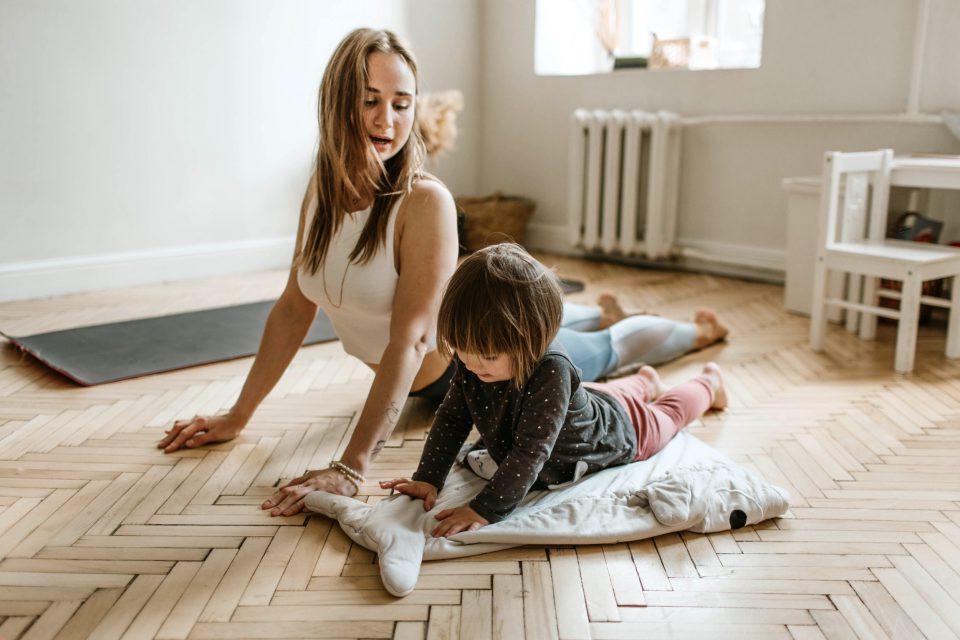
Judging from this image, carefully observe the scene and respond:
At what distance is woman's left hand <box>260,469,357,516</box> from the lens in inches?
62.9

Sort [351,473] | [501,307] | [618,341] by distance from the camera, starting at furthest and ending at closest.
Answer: [618,341], [351,473], [501,307]

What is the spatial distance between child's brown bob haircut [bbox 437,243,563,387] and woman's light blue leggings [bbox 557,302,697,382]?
0.70 meters

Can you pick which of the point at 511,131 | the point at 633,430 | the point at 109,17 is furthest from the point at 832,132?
the point at 109,17

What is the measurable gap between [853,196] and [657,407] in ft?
4.38

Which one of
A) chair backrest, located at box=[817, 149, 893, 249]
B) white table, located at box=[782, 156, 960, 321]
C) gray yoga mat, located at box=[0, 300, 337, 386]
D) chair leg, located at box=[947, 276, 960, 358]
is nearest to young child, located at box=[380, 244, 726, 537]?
gray yoga mat, located at box=[0, 300, 337, 386]

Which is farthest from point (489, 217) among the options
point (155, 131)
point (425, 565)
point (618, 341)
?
point (425, 565)

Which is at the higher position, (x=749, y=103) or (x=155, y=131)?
(x=749, y=103)

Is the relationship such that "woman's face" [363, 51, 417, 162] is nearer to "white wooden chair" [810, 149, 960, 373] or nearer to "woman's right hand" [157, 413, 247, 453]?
"woman's right hand" [157, 413, 247, 453]

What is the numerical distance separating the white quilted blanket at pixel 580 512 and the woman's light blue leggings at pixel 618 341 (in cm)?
55

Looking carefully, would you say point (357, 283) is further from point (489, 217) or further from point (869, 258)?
point (489, 217)

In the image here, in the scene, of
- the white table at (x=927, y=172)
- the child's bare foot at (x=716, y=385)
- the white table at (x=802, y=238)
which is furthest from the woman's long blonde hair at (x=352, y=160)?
the white table at (x=802, y=238)

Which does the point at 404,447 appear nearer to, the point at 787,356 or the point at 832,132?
the point at 787,356

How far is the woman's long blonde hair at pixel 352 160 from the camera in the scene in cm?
166

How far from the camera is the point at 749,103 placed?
369 centimetres
